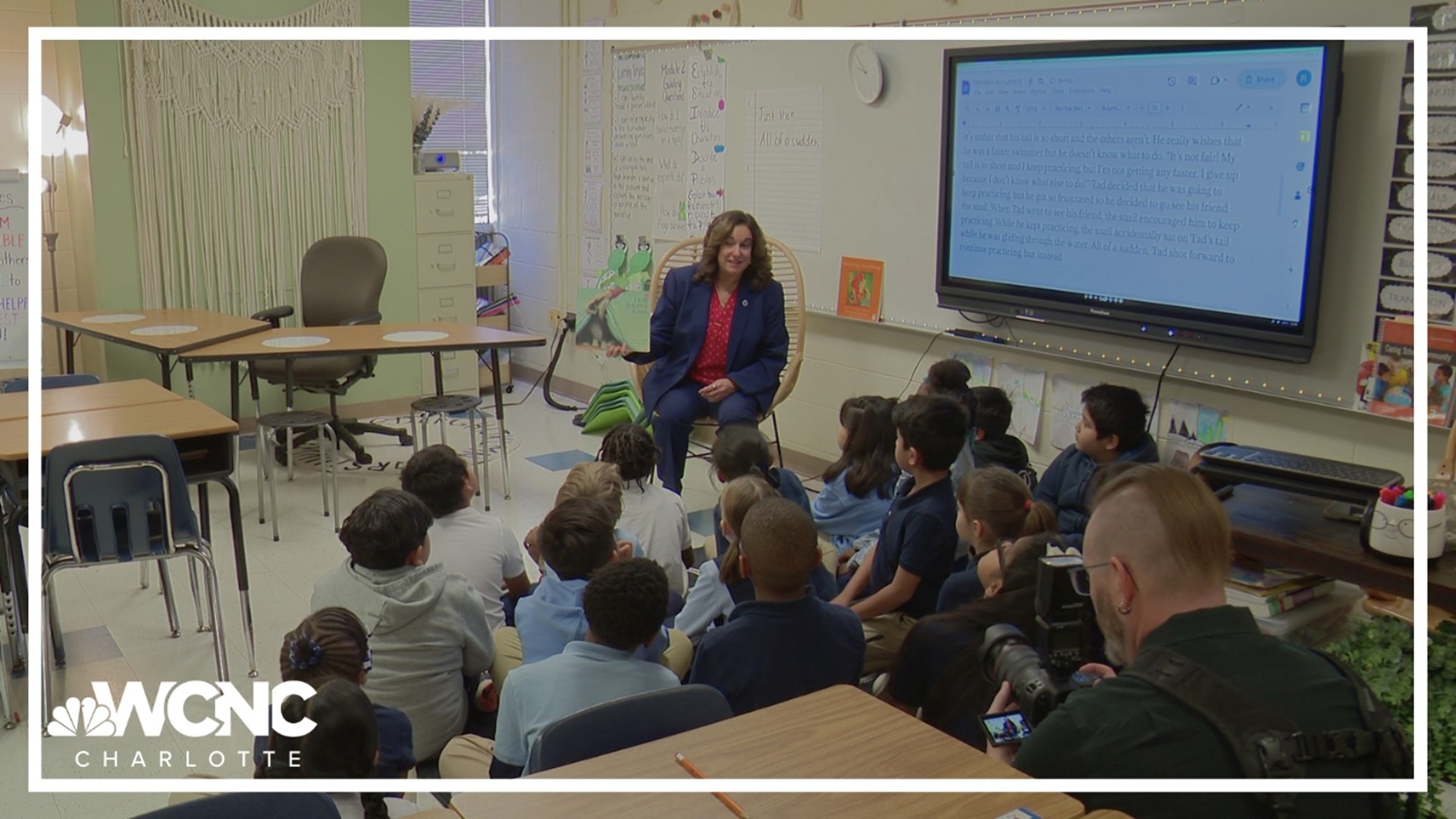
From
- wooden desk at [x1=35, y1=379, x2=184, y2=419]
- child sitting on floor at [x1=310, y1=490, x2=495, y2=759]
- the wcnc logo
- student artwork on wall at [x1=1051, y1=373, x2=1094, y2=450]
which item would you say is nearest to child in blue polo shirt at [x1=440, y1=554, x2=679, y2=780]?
child sitting on floor at [x1=310, y1=490, x2=495, y2=759]

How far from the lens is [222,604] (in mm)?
3557

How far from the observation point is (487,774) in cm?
202

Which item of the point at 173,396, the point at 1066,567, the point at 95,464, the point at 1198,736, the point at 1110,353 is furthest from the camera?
the point at 1110,353

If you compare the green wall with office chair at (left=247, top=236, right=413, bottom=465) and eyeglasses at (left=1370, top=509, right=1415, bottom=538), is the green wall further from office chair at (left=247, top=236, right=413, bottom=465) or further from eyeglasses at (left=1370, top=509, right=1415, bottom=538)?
eyeglasses at (left=1370, top=509, right=1415, bottom=538)

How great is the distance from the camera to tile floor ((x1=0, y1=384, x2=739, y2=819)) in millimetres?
2641

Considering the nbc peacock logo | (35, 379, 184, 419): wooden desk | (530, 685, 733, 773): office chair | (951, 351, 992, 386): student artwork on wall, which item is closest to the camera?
(530, 685, 733, 773): office chair

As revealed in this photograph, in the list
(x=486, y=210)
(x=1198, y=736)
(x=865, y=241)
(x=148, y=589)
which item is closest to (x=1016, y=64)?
(x=865, y=241)

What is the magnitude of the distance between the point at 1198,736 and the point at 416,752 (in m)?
1.54

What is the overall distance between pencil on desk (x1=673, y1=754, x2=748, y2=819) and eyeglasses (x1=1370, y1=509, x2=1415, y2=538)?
1754mm

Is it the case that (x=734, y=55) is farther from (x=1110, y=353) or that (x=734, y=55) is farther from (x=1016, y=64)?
(x=1110, y=353)

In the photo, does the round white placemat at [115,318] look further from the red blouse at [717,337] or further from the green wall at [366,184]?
the red blouse at [717,337]

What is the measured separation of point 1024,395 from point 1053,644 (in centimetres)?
261

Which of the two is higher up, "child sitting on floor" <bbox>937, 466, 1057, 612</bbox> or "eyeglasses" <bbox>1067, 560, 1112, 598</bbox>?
"eyeglasses" <bbox>1067, 560, 1112, 598</bbox>

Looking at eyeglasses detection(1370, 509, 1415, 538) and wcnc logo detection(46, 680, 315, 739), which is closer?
eyeglasses detection(1370, 509, 1415, 538)
